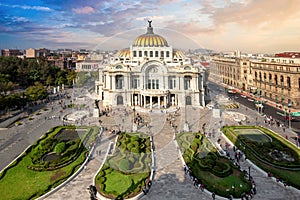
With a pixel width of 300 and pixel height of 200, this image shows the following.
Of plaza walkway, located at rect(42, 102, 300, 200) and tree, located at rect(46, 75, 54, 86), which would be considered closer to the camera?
plaza walkway, located at rect(42, 102, 300, 200)

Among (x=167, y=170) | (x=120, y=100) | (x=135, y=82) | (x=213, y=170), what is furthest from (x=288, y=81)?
(x=167, y=170)

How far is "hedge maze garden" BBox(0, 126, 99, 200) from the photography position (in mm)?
21203

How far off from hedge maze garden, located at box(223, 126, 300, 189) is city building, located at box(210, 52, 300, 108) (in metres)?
9.63

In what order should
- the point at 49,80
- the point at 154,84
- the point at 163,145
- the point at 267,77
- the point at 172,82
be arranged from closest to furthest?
the point at 163,145, the point at 154,84, the point at 172,82, the point at 267,77, the point at 49,80

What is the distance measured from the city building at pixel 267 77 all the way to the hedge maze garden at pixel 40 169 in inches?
1228

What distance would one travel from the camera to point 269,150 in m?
28.4

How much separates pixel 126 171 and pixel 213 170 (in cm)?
738

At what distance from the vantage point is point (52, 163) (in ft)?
83.8

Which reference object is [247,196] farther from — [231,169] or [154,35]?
[154,35]

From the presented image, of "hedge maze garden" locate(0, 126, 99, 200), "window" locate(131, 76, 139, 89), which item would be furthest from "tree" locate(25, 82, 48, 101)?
"hedge maze garden" locate(0, 126, 99, 200)

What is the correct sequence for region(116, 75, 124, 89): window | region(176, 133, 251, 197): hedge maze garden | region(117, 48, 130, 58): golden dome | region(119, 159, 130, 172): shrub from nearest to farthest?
region(176, 133, 251, 197): hedge maze garden → region(119, 159, 130, 172): shrub → region(116, 75, 124, 89): window → region(117, 48, 130, 58): golden dome

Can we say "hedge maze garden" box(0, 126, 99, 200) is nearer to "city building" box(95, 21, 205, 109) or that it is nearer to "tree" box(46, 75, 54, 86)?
"city building" box(95, 21, 205, 109)

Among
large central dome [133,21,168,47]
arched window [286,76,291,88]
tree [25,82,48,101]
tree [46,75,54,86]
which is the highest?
large central dome [133,21,168,47]

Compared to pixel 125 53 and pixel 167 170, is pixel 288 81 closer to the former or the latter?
pixel 125 53
